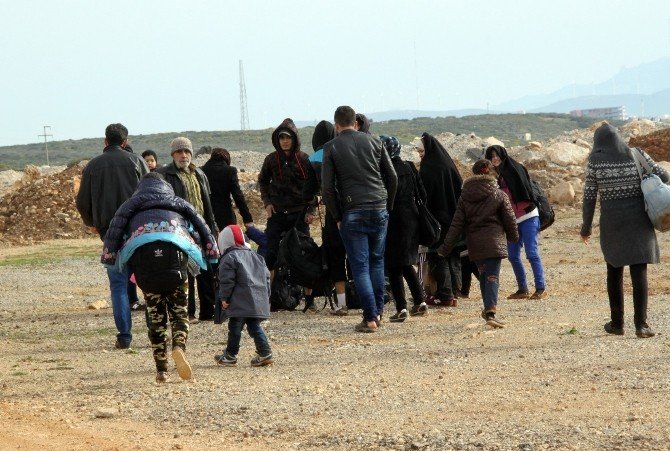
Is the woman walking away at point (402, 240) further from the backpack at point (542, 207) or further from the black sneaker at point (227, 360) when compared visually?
the black sneaker at point (227, 360)

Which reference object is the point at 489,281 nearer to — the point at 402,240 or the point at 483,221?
the point at 483,221

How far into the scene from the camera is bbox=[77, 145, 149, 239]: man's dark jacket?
1175 cm

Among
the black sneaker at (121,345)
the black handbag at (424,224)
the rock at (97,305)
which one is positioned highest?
the black handbag at (424,224)

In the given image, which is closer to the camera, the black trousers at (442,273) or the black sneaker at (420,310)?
the black sneaker at (420,310)

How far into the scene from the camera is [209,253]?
9320mm

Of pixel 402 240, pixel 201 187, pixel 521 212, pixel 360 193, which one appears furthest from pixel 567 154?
pixel 360 193

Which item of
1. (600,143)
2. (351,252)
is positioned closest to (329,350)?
(351,252)

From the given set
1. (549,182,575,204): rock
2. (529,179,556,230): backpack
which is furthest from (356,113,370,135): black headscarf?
(549,182,575,204): rock

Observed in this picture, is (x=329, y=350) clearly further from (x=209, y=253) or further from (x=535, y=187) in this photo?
(x=535, y=187)

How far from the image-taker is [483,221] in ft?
38.5

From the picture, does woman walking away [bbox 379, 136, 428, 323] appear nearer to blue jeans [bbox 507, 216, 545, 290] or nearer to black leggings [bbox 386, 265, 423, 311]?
black leggings [bbox 386, 265, 423, 311]

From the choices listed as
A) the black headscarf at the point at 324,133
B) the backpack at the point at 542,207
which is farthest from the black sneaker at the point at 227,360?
the backpack at the point at 542,207

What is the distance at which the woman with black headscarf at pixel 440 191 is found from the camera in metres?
13.2

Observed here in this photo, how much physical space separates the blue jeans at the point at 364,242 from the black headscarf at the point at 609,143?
83.0 inches
